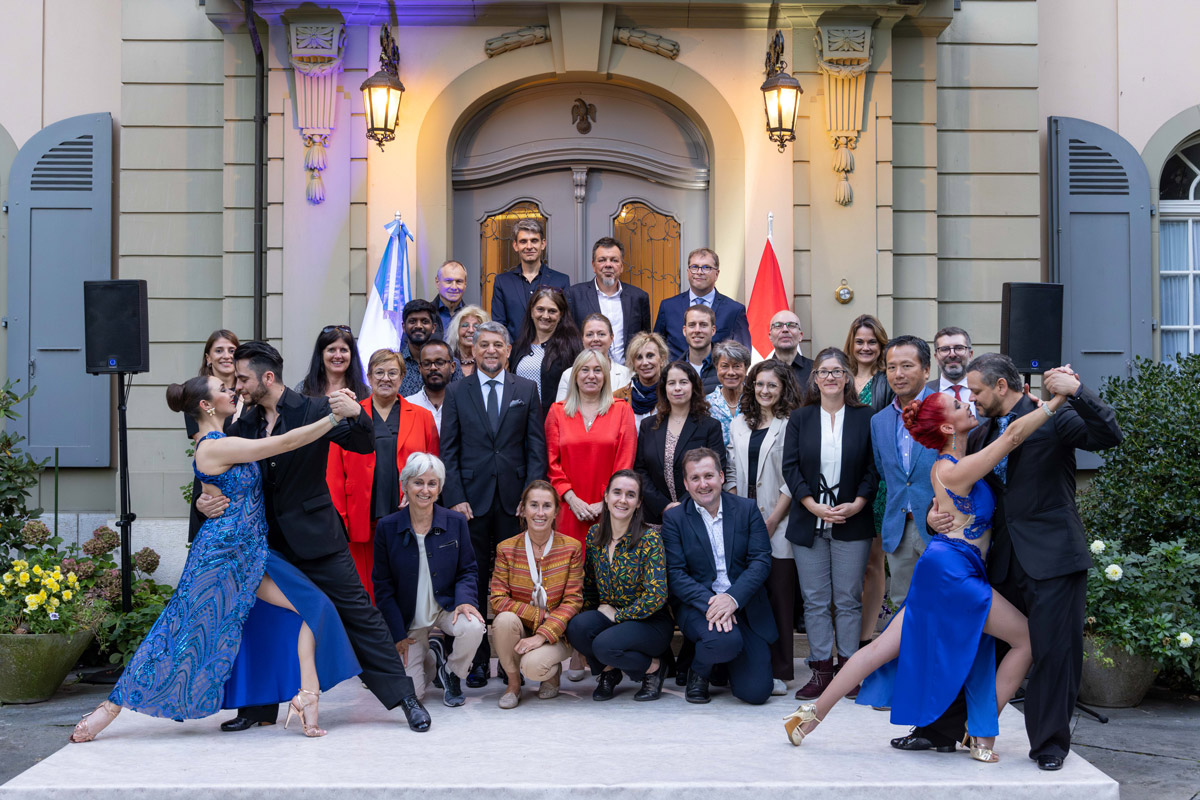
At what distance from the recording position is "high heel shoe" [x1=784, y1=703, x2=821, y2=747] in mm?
4625

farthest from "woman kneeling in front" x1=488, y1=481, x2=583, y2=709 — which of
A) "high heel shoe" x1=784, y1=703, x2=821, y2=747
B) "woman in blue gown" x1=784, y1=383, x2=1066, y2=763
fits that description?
"woman in blue gown" x1=784, y1=383, x2=1066, y2=763

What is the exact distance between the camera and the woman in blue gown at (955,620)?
14.2 feet

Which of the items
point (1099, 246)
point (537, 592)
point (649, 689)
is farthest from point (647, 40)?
point (649, 689)

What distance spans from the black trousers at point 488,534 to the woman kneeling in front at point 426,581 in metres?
0.40

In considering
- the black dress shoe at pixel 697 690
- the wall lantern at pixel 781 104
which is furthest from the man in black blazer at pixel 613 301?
the black dress shoe at pixel 697 690

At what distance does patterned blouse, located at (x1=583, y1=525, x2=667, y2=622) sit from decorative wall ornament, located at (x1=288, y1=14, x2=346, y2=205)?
3.94 meters

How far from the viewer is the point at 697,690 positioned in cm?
549

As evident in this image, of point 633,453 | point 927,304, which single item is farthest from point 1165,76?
point 633,453

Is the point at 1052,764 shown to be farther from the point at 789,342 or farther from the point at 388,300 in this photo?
the point at 388,300

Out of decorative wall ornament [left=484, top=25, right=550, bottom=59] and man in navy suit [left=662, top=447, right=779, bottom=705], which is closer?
man in navy suit [left=662, top=447, right=779, bottom=705]

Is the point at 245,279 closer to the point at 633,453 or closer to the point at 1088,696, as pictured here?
the point at 633,453

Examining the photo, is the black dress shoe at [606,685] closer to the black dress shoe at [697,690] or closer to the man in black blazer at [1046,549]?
the black dress shoe at [697,690]

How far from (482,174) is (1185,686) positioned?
586 centimetres

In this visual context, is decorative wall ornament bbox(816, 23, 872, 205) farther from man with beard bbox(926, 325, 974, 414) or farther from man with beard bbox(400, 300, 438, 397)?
man with beard bbox(400, 300, 438, 397)
